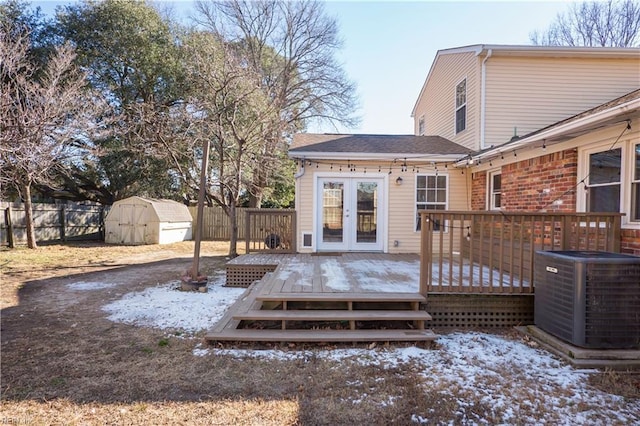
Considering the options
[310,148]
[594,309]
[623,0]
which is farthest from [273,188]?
[623,0]

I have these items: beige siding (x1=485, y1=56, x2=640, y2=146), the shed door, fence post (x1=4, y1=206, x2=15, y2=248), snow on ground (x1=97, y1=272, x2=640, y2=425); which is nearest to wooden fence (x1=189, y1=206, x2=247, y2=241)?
the shed door

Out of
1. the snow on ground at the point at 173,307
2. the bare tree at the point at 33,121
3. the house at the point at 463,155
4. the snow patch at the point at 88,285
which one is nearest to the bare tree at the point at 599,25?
the house at the point at 463,155

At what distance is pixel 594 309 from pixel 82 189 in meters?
18.6

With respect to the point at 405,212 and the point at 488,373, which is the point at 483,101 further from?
the point at 488,373

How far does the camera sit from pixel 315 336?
353 cm

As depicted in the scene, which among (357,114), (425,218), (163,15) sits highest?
(163,15)

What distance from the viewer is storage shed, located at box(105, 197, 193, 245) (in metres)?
13.1

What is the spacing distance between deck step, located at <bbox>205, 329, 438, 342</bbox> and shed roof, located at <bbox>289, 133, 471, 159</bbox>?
15.5ft

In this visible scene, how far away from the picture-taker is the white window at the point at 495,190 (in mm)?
6976

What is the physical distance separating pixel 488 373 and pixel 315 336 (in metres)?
1.64

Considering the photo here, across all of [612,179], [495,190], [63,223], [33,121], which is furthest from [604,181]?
[63,223]

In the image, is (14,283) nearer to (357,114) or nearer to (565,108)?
(565,108)

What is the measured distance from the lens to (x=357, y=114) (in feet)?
59.4

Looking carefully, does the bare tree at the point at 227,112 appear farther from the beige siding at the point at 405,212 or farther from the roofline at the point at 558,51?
the roofline at the point at 558,51
